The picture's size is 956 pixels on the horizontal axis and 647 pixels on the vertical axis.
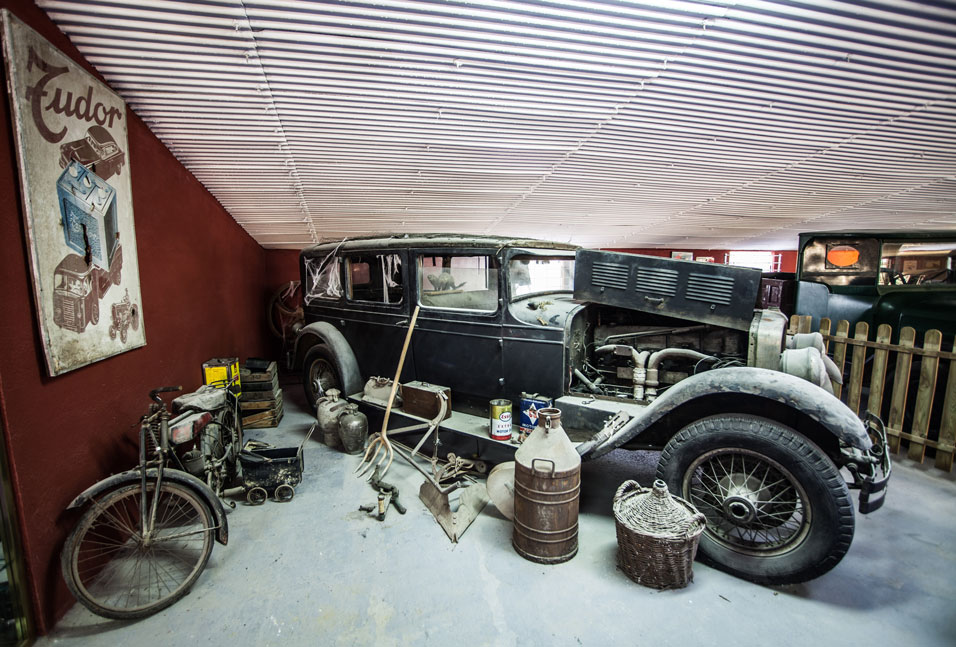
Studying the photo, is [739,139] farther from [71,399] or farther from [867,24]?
[71,399]

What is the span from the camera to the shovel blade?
286 centimetres

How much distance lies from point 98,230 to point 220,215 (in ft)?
9.38

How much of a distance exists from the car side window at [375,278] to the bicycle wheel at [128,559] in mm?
2352

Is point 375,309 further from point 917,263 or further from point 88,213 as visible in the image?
point 917,263

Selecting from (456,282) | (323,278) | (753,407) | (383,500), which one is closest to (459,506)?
(383,500)

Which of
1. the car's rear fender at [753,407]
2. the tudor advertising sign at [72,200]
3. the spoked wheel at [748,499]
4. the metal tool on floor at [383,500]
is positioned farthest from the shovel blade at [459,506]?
the tudor advertising sign at [72,200]

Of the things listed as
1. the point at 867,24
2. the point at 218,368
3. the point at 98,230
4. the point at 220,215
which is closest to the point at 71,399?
the point at 98,230

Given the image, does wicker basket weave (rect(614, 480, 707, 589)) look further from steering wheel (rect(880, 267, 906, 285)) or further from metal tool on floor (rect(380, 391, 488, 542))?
steering wheel (rect(880, 267, 906, 285))

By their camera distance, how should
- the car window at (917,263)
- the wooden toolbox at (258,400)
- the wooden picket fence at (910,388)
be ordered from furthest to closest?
the car window at (917,263)
the wooden toolbox at (258,400)
the wooden picket fence at (910,388)

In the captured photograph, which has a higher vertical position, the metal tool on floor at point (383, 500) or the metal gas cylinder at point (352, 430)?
the metal gas cylinder at point (352, 430)

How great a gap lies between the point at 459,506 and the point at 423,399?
108cm

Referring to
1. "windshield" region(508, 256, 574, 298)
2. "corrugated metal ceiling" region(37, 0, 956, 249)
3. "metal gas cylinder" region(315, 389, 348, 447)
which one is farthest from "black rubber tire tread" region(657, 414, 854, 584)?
"metal gas cylinder" region(315, 389, 348, 447)

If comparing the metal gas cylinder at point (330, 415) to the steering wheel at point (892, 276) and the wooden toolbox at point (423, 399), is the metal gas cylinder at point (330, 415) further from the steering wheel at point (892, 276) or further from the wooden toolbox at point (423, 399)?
the steering wheel at point (892, 276)

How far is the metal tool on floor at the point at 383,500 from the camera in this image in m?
3.03
